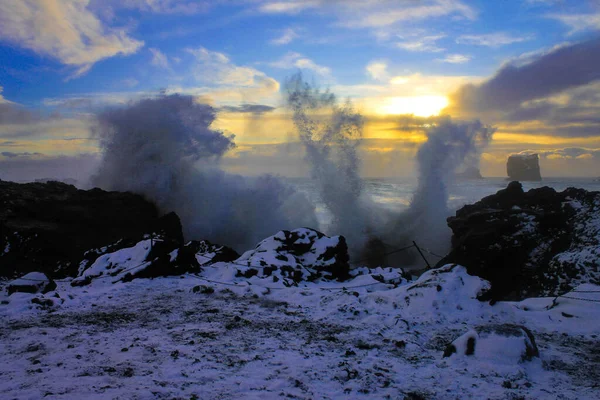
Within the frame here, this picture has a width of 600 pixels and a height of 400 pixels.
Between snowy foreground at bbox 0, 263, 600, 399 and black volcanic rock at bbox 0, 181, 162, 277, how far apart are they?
Result: 472cm

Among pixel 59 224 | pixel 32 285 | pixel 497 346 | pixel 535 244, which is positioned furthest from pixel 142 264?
pixel 535 244

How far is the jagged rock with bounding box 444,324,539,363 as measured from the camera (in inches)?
200

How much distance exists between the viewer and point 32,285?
27.3 feet

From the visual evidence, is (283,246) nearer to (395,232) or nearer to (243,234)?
(243,234)

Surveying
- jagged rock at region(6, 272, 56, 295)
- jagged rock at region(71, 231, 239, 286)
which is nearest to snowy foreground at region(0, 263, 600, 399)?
jagged rock at region(6, 272, 56, 295)

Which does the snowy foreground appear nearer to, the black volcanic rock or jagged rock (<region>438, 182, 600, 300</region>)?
→ jagged rock (<region>438, 182, 600, 300</region>)

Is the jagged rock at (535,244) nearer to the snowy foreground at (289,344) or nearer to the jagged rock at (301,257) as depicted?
the snowy foreground at (289,344)

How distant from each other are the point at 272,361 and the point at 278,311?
8.84ft

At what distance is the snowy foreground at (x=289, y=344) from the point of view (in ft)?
14.1

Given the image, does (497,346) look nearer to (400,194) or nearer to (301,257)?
(301,257)

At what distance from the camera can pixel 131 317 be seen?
6.93m

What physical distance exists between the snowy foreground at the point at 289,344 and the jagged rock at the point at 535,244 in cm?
243

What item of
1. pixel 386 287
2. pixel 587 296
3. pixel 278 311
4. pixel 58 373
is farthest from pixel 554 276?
pixel 58 373

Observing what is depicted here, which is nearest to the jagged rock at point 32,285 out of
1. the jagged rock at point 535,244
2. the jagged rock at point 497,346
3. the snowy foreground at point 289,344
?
the snowy foreground at point 289,344
